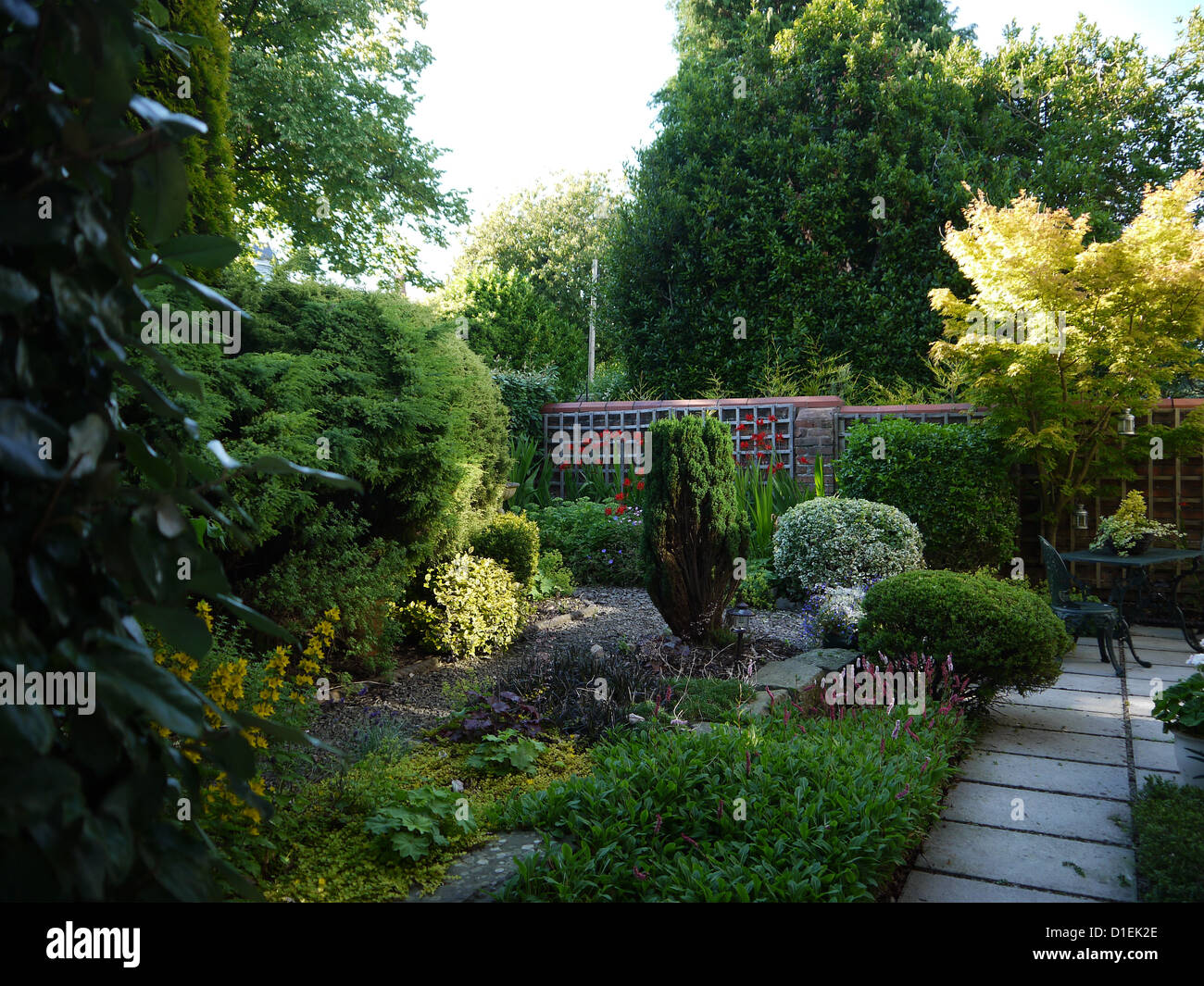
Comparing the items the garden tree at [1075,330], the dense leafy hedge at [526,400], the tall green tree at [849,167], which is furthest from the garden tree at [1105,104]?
the dense leafy hedge at [526,400]

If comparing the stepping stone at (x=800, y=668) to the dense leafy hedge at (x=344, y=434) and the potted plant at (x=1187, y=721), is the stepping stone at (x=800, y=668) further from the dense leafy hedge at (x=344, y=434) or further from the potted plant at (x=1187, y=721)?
the dense leafy hedge at (x=344, y=434)

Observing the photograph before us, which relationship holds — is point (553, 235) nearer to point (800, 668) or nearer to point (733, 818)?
point (800, 668)

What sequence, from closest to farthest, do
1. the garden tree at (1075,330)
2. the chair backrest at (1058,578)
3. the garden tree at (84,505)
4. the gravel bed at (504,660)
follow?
the garden tree at (84,505) → the gravel bed at (504,660) → the chair backrest at (1058,578) → the garden tree at (1075,330)

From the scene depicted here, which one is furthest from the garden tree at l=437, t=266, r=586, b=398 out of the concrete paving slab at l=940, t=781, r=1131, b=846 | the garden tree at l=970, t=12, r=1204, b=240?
the concrete paving slab at l=940, t=781, r=1131, b=846

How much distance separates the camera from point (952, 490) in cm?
723

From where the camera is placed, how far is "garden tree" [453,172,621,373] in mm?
27594

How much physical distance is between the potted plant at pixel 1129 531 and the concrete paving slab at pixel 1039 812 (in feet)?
11.6

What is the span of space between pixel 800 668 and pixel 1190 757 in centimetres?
191

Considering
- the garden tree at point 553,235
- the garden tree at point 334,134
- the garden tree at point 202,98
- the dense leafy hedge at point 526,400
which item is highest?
the garden tree at point 553,235

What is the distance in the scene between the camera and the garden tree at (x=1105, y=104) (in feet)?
44.4

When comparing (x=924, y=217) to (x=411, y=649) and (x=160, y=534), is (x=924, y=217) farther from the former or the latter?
(x=160, y=534)

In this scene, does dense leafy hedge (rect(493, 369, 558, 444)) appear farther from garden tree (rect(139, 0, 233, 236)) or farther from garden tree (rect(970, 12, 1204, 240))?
garden tree (rect(970, 12, 1204, 240))
